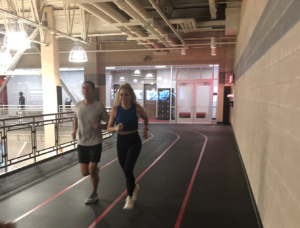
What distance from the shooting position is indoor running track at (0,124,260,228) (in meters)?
2.90

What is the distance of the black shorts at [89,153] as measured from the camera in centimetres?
321

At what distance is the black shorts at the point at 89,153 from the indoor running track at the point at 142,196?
67 cm

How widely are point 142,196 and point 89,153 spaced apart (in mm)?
1108

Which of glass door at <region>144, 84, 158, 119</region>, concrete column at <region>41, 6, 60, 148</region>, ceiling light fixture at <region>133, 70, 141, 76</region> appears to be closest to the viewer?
concrete column at <region>41, 6, 60, 148</region>

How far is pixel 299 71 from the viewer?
1702 millimetres

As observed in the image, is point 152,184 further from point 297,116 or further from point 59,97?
point 59,97

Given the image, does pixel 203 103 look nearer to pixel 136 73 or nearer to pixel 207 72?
pixel 207 72

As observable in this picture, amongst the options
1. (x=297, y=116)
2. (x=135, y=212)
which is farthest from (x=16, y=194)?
(x=297, y=116)

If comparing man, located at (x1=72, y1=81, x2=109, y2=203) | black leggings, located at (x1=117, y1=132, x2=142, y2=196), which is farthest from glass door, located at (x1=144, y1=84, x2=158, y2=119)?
black leggings, located at (x1=117, y1=132, x2=142, y2=196)

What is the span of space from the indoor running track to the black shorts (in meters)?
0.67

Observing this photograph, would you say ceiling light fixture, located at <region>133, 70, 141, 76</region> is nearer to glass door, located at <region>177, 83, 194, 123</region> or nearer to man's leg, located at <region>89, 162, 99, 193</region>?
glass door, located at <region>177, 83, 194, 123</region>

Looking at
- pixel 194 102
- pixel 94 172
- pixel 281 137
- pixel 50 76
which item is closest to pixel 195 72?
pixel 194 102

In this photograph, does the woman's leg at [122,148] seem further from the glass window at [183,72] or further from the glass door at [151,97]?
the glass door at [151,97]

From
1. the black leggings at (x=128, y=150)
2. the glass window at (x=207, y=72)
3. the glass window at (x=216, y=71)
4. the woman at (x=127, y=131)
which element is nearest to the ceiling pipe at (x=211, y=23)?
the glass window at (x=216, y=71)
